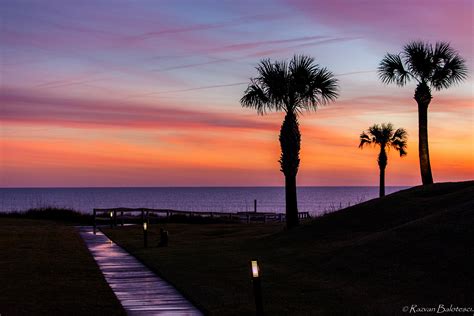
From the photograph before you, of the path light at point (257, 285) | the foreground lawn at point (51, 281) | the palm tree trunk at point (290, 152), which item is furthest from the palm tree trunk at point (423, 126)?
the path light at point (257, 285)

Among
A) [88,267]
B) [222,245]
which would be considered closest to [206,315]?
[88,267]

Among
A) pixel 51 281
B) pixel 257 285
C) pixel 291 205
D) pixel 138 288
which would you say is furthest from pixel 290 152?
pixel 257 285

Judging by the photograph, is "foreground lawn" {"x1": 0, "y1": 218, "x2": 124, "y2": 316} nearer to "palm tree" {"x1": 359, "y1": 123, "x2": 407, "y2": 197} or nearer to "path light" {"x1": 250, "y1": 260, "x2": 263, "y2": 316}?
"path light" {"x1": 250, "y1": 260, "x2": 263, "y2": 316}

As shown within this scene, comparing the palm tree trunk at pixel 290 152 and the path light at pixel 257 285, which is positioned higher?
the palm tree trunk at pixel 290 152

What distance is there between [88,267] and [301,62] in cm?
1558

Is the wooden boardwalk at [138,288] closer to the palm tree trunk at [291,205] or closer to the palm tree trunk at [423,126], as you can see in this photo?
the palm tree trunk at [291,205]

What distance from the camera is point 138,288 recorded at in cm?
1638

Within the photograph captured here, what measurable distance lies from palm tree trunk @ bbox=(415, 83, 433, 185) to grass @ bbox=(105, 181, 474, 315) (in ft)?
25.4

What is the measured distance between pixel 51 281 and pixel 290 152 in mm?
16256

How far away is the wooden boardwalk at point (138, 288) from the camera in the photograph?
13594 mm

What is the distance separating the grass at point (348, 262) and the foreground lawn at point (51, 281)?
6.44ft

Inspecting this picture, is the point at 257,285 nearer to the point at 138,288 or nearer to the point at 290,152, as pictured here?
the point at 138,288

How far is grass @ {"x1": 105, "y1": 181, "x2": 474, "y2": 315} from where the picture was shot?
14.1 meters

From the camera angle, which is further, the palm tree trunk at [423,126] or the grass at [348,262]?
the palm tree trunk at [423,126]
